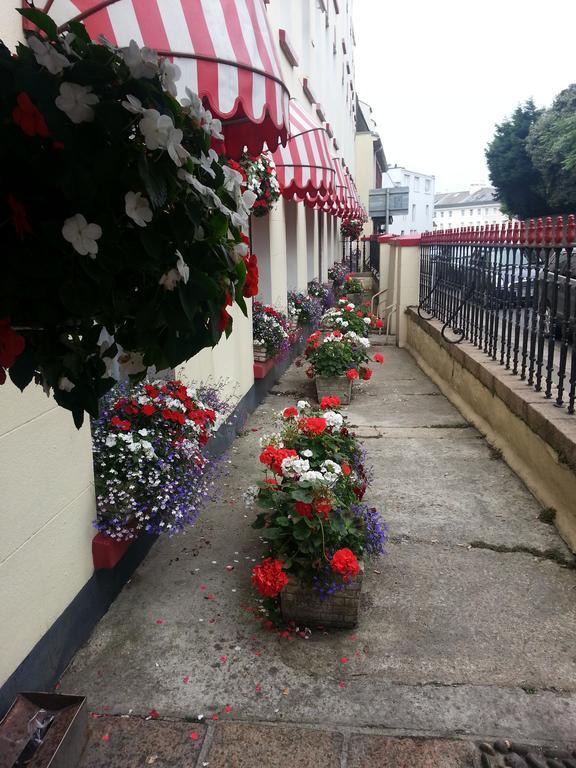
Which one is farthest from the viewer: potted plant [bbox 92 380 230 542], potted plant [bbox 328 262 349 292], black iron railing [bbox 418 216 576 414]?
potted plant [bbox 328 262 349 292]

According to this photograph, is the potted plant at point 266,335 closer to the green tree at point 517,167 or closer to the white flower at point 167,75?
the white flower at point 167,75

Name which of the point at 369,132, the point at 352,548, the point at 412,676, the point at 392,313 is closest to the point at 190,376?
the point at 352,548

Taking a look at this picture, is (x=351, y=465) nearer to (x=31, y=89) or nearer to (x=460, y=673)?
(x=460, y=673)

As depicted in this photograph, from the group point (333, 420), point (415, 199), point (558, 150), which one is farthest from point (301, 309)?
point (415, 199)

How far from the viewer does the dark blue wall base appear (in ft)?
7.48

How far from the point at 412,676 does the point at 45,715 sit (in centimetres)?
143

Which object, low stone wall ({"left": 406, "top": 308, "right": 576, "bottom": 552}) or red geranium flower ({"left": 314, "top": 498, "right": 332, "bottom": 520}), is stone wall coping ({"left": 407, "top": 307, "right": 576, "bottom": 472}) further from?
red geranium flower ({"left": 314, "top": 498, "right": 332, "bottom": 520})

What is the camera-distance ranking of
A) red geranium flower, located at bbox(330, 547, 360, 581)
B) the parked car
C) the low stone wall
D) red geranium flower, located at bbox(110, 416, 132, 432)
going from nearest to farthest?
red geranium flower, located at bbox(330, 547, 360, 581) → red geranium flower, located at bbox(110, 416, 132, 432) → the low stone wall → the parked car

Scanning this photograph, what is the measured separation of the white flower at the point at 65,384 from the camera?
1114mm

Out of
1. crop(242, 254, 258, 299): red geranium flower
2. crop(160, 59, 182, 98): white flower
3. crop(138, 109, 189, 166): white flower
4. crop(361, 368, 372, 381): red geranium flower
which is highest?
crop(160, 59, 182, 98): white flower

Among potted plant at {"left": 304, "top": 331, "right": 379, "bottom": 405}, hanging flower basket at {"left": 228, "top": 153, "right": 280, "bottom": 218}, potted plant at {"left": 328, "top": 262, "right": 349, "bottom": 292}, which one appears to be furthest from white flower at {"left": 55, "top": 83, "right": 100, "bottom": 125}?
potted plant at {"left": 328, "top": 262, "right": 349, "bottom": 292}

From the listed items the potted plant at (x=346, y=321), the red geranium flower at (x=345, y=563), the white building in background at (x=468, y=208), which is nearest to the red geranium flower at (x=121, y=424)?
the red geranium flower at (x=345, y=563)

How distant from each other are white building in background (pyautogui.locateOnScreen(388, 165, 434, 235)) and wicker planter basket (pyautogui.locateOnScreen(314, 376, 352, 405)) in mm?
53499

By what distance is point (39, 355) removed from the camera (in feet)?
3.63
